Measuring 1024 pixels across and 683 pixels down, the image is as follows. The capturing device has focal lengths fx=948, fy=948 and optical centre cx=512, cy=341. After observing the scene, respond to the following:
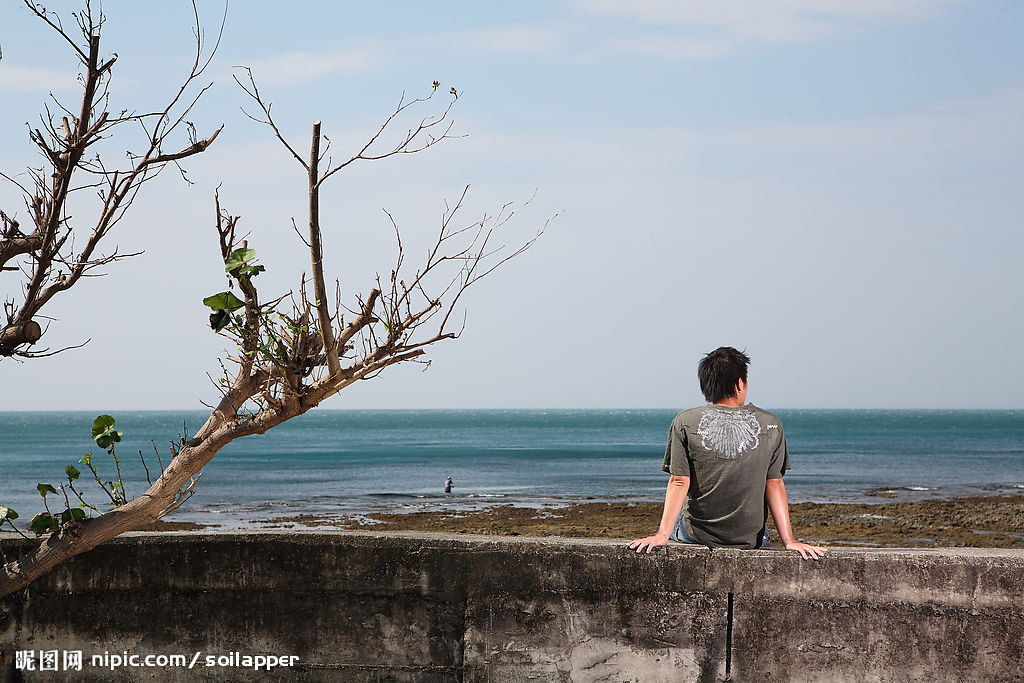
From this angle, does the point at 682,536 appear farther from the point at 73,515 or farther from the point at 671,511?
the point at 73,515

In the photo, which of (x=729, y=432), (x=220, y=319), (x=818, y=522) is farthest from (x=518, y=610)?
(x=818, y=522)

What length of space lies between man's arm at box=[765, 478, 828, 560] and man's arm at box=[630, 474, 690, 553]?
0.36 meters

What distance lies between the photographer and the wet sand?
1906cm

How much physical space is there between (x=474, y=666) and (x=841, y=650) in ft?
5.02

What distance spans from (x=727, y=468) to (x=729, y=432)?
15 cm

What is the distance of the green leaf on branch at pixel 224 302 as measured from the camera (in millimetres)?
3666

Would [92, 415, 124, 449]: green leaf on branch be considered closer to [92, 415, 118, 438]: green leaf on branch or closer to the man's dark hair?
[92, 415, 118, 438]: green leaf on branch

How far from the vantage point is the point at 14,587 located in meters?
4.09

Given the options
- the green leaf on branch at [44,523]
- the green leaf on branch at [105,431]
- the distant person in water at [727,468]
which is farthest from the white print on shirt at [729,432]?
the green leaf on branch at [44,523]

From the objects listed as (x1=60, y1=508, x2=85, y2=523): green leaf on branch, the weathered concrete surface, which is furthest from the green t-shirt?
(x1=60, y1=508, x2=85, y2=523): green leaf on branch

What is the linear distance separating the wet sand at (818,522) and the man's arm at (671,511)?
45.3ft

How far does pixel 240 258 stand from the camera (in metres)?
3.68

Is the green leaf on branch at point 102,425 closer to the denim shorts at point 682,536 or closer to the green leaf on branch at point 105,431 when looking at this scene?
A: the green leaf on branch at point 105,431

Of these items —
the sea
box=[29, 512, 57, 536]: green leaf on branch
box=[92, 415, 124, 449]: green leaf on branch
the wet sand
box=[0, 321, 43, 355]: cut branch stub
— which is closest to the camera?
box=[0, 321, 43, 355]: cut branch stub
